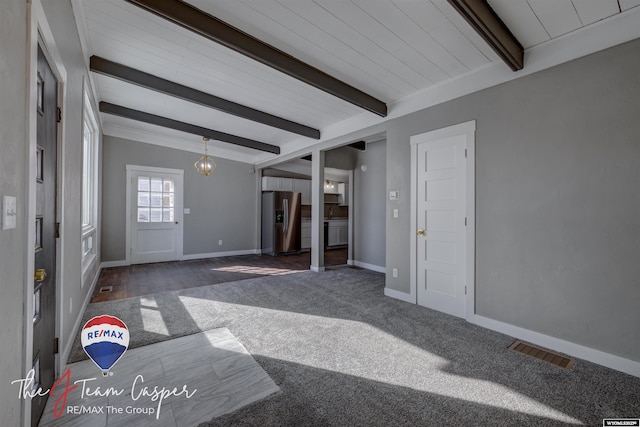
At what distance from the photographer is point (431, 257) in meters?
3.43

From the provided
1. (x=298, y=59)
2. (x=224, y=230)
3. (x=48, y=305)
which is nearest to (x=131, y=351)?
(x=48, y=305)

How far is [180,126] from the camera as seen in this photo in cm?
520

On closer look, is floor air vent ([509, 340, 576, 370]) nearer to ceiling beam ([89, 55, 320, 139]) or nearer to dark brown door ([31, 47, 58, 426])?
dark brown door ([31, 47, 58, 426])

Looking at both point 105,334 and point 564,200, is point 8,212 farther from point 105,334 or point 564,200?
point 564,200

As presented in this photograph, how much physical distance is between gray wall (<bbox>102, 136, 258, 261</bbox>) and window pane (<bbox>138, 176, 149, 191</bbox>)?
0.27 m

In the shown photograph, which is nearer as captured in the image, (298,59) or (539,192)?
(539,192)

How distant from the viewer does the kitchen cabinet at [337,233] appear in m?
8.42

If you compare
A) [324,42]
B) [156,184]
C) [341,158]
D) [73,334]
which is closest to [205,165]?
[156,184]

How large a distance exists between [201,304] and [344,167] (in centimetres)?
400

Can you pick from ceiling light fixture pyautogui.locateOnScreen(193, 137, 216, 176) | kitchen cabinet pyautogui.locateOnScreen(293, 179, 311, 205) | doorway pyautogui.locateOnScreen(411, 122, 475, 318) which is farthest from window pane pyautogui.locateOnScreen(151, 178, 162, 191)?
doorway pyautogui.locateOnScreen(411, 122, 475, 318)

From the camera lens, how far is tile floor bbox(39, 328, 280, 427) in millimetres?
1594

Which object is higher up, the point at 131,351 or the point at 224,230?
the point at 224,230

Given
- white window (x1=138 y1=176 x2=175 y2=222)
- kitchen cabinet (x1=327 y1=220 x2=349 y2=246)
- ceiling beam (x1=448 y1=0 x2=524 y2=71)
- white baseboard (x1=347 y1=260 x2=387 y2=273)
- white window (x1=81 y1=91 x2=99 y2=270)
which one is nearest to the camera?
ceiling beam (x1=448 y1=0 x2=524 y2=71)

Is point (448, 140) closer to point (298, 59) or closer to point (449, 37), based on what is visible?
point (449, 37)
